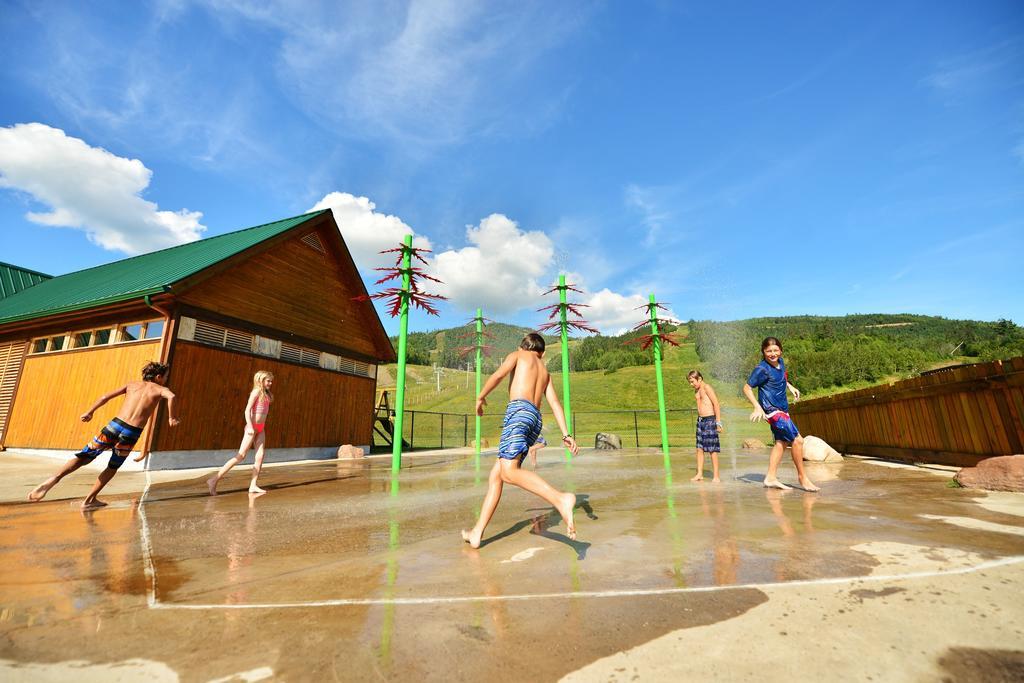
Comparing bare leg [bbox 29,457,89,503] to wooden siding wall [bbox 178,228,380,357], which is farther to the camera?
wooden siding wall [bbox 178,228,380,357]

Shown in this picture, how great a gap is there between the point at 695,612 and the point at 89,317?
53.5 ft

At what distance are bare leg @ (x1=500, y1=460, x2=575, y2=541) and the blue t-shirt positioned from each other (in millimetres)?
3848

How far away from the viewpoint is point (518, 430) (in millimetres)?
3363

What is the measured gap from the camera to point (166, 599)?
2264 millimetres

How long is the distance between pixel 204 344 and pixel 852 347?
9689 cm

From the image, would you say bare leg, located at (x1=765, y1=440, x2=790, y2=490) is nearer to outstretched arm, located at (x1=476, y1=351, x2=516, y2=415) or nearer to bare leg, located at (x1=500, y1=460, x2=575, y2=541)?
bare leg, located at (x1=500, y1=460, x2=575, y2=541)

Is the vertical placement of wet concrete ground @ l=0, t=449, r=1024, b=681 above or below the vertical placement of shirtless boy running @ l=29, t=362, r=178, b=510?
below

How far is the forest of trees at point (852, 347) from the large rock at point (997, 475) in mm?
33112

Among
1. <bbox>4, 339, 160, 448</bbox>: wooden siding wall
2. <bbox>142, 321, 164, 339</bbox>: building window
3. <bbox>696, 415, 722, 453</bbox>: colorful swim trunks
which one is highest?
<bbox>142, 321, 164, 339</bbox>: building window

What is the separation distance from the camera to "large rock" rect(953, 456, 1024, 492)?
4734 millimetres

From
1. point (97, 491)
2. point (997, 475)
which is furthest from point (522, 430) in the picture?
point (997, 475)

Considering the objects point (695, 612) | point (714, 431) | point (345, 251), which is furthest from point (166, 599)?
point (345, 251)

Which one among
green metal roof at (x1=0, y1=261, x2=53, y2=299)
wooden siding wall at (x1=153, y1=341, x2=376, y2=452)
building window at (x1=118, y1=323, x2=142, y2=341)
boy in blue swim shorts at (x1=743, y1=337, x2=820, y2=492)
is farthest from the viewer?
green metal roof at (x1=0, y1=261, x2=53, y2=299)

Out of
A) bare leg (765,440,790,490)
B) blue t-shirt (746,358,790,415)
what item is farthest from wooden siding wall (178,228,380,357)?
bare leg (765,440,790,490)
